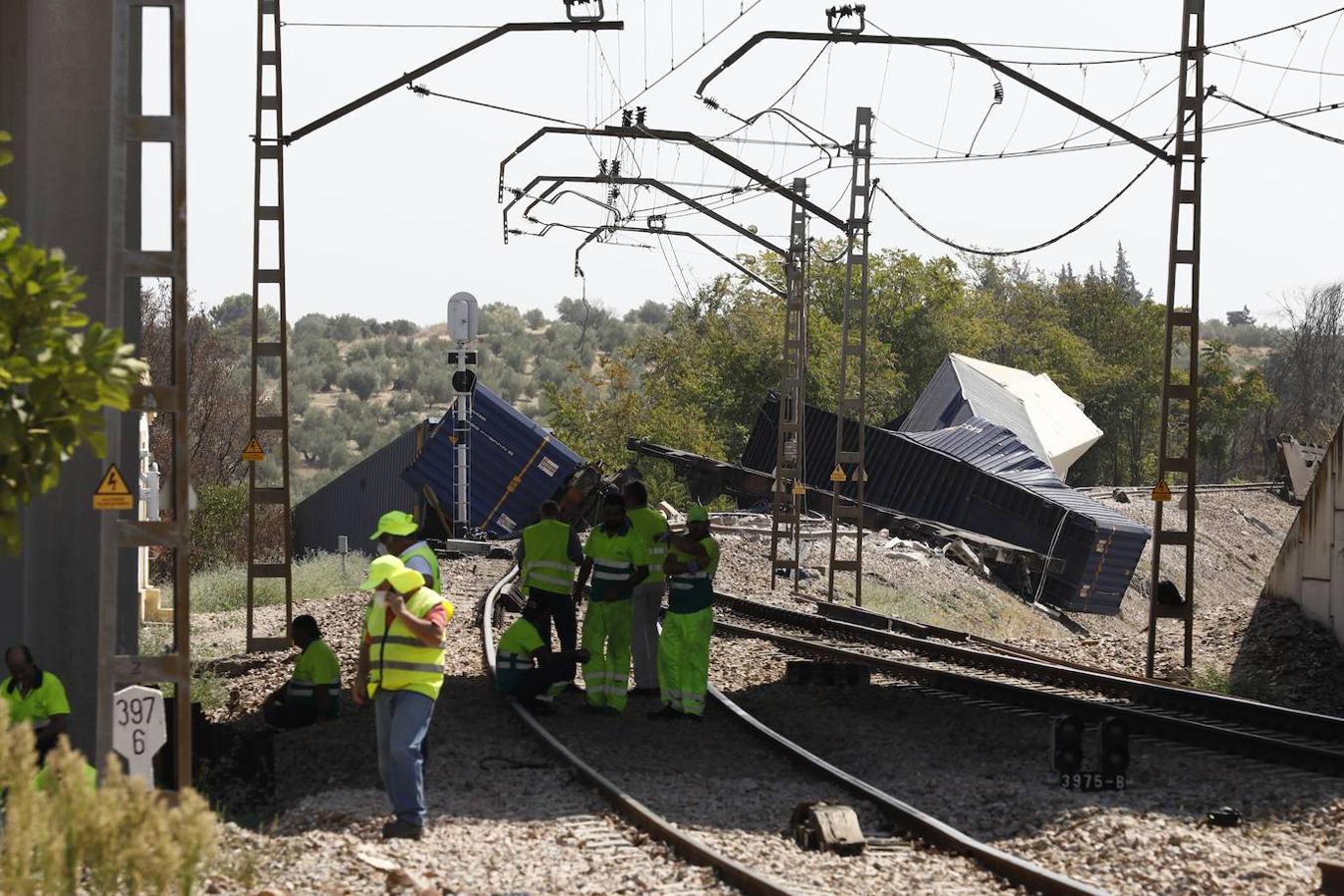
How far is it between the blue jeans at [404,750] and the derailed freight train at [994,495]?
32.2 metres

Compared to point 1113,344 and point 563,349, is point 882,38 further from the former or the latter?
point 563,349

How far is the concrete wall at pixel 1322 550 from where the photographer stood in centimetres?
1934

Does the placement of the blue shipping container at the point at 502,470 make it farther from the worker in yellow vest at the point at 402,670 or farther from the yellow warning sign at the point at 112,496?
the yellow warning sign at the point at 112,496

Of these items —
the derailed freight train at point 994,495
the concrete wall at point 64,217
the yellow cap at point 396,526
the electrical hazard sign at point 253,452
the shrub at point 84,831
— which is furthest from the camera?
the derailed freight train at point 994,495

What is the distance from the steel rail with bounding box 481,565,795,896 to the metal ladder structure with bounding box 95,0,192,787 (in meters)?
2.63

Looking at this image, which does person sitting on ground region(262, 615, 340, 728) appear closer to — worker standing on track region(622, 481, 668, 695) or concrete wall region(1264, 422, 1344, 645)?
worker standing on track region(622, 481, 668, 695)

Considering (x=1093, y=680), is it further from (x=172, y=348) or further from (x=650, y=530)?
(x=172, y=348)

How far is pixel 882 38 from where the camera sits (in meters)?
19.9

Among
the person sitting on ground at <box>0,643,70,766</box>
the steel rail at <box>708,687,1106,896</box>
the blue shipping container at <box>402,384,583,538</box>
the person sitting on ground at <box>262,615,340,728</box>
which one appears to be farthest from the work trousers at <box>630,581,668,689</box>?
the blue shipping container at <box>402,384,583,538</box>

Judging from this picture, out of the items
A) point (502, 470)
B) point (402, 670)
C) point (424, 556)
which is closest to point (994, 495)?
point (502, 470)

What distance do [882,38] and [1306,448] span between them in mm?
44074

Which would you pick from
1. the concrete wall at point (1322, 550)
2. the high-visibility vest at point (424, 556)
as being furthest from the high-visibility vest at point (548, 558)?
the concrete wall at point (1322, 550)

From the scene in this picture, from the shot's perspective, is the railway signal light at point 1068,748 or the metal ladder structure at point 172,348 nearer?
the metal ladder structure at point 172,348

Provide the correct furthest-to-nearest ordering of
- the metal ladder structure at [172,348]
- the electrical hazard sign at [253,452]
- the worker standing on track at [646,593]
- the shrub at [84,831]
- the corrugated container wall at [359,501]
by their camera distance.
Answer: the corrugated container wall at [359,501] → the electrical hazard sign at [253,452] → the worker standing on track at [646,593] → the metal ladder structure at [172,348] → the shrub at [84,831]
